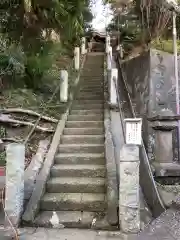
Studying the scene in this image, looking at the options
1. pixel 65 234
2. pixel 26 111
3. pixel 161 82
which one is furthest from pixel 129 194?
pixel 161 82

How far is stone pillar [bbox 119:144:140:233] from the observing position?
15.2 feet

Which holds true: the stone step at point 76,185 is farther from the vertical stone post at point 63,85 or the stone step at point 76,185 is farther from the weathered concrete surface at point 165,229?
the vertical stone post at point 63,85

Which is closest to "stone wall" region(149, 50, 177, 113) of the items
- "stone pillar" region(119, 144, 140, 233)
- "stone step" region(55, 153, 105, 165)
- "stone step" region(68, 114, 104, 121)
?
"stone step" region(68, 114, 104, 121)

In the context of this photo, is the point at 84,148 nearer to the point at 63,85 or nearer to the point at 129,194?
the point at 129,194

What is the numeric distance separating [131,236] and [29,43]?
719cm

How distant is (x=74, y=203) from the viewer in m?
5.33

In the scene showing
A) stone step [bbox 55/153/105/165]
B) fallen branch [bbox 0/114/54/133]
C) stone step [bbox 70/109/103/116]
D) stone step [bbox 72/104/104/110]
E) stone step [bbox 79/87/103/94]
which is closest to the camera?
stone step [bbox 55/153/105/165]

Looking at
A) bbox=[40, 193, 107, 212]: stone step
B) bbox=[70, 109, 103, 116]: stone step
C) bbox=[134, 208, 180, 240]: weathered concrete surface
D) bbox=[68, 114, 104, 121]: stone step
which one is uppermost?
bbox=[70, 109, 103, 116]: stone step

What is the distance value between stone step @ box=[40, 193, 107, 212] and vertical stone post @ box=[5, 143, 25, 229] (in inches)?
22.9

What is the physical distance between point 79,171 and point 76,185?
43cm

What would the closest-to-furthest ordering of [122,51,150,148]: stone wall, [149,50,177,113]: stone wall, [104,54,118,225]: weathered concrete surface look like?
1. [104,54,118,225]: weathered concrete surface
2. [149,50,177,113]: stone wall
3. [122,51,150,148]: stone wall

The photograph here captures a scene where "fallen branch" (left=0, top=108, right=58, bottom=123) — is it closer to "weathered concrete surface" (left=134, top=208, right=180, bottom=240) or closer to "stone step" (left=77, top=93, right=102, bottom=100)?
"stone step" (left=77, top=93, right=102, bottom=100)

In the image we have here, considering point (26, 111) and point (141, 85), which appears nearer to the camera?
point (26, 111)

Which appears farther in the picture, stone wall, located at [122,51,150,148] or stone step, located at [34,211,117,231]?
stone wall, located at [122,51,150,148]
